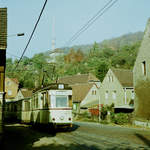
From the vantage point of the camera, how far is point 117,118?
30.8m

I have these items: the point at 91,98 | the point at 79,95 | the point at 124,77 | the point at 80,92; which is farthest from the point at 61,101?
the point at 80,92

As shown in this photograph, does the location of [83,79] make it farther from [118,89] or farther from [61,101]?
[61,101]

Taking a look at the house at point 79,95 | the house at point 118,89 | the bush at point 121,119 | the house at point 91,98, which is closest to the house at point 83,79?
→ the house at point 79,95

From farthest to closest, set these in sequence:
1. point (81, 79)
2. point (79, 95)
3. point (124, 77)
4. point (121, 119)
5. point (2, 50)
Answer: point (81, 79), point (79, 95), point (124, 77), point (121, 119), point (2, 50)

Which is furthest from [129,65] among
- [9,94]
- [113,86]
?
[113,86]

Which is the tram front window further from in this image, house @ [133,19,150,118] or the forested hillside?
the forested hillside

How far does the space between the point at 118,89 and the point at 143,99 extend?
557 inches

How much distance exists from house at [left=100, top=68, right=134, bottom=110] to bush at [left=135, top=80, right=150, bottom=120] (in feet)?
33.2

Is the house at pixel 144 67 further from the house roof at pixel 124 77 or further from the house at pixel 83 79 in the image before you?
the house at pixel 83 79

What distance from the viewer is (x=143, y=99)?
26.7 meters

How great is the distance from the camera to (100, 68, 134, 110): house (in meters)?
39.4

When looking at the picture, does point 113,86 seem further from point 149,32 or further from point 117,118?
point 149,32

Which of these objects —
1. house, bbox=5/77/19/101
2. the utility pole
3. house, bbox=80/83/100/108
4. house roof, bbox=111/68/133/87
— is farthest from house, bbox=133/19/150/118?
house, bbox=5/77/19/101

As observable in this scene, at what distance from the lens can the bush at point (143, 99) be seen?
84.3ft
